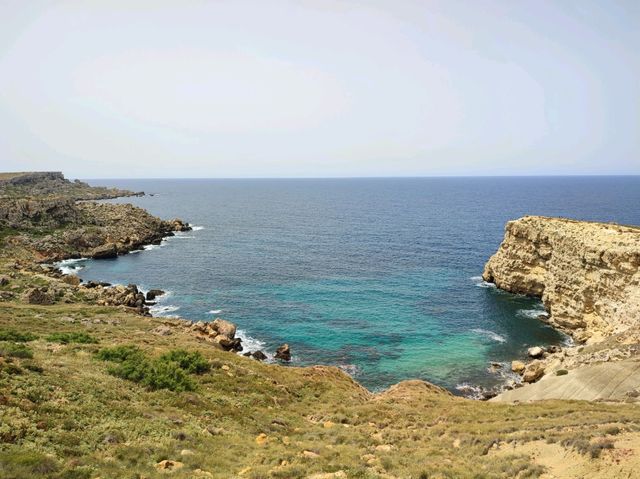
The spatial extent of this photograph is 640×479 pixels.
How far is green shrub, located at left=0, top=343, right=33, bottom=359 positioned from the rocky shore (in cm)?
3712

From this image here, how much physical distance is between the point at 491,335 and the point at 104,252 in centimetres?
8525

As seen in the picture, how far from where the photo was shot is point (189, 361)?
32.8 m

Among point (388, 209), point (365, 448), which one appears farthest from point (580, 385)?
point (388, 209)

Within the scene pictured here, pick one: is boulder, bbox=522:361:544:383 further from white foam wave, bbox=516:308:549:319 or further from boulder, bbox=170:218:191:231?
boulder, bbox=170:218:191:231

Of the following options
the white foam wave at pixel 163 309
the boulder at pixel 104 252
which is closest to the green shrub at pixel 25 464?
the white foam wave at pixel 163 309

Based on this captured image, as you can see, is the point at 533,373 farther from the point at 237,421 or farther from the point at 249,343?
the point at 237,421

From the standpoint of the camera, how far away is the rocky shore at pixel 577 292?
1490 inches

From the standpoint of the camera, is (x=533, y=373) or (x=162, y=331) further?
(x=162, y=331)

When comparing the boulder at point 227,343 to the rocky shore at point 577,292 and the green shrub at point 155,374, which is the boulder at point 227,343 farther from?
the rocky shore at point 577,292

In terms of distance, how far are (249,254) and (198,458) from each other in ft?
275

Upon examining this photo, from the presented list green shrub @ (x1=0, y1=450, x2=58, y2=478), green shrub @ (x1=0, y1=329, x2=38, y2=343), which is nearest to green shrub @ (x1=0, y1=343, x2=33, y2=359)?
green shrub @ (x1=0, y1=329, x2=38, y2=343)

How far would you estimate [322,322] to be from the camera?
60.4 m

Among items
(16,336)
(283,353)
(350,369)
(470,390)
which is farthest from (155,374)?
(470,390)

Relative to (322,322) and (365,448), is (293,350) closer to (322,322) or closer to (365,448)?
(322,322)
